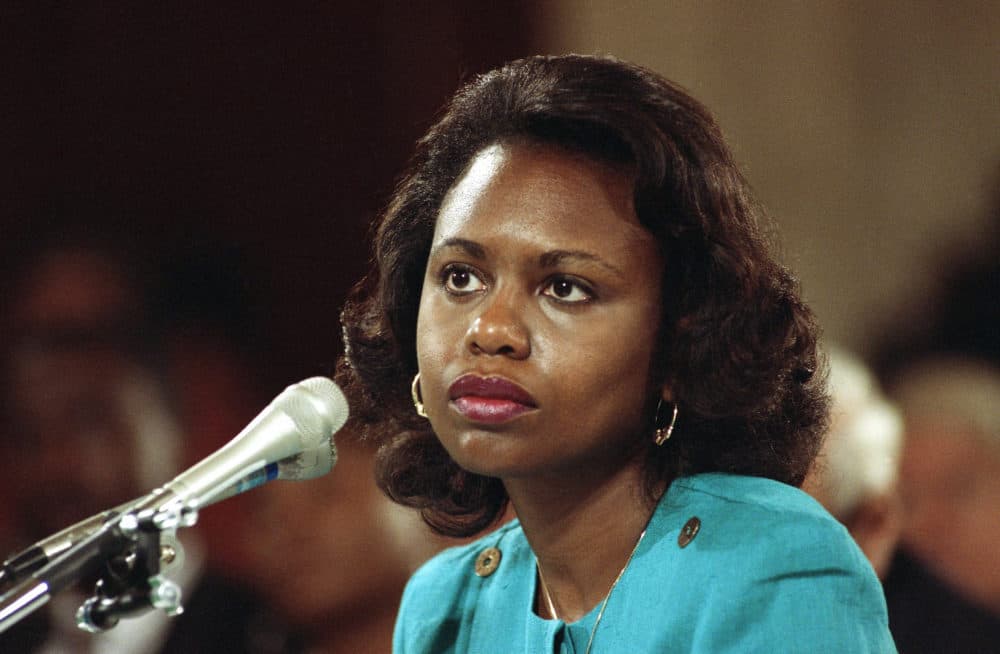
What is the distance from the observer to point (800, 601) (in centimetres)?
200

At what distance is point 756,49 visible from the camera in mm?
5164

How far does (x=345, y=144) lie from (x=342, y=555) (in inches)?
58.1

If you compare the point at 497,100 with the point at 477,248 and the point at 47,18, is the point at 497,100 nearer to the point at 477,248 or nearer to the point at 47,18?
the point at 477,248

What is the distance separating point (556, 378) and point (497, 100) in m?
0.55

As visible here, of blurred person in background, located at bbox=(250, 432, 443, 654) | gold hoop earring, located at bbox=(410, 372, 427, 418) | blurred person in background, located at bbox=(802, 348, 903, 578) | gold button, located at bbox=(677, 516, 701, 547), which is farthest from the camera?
blurred person in background, located at bbox=(250, 432, 443, 654)

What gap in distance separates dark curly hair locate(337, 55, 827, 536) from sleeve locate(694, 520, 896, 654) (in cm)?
29

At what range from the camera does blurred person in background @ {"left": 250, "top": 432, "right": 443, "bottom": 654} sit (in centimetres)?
418

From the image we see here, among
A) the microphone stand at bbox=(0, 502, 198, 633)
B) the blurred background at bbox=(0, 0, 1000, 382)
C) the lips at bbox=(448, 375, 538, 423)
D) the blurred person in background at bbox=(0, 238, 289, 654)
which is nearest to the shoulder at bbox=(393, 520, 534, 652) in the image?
the lips at bbox=(448, 375, 538, 423)

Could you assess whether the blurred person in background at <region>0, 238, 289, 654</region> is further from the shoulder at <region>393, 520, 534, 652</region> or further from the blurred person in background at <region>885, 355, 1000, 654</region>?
the blurred person in background at <region>885, 355, 1000, 654</region>

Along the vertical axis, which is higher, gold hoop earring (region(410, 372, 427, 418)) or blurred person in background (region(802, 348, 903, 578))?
gold hoop earring (region(410, 372, 427, 418))

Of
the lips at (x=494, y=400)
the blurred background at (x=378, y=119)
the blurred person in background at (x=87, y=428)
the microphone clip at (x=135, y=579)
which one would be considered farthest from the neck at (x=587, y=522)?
the blurred background at (x=378, y=119)

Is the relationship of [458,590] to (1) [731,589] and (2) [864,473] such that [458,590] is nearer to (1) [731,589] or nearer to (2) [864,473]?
(1) [731,589]

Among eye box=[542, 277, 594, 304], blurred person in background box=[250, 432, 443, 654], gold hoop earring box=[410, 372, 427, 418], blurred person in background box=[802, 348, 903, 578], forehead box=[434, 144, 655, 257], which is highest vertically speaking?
forehead box=[434, 144, 655, 257]

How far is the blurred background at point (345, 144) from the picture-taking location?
A: 15.6 ft
